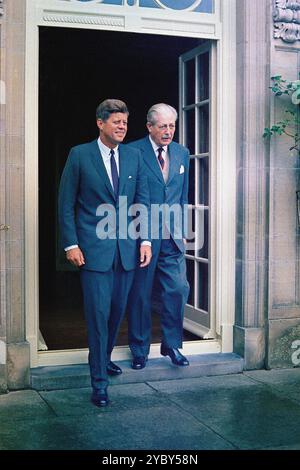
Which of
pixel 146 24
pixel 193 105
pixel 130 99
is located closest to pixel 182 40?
pixel 193 105

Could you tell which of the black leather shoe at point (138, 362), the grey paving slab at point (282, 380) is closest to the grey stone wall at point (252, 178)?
the grey paving slab at point (282, 380)

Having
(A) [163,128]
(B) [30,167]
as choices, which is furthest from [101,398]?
(A) [163,128]

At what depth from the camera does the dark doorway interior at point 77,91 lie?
9484 millimetres

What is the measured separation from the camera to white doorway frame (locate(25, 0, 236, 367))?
5570mm

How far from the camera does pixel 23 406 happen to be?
16.6 ft

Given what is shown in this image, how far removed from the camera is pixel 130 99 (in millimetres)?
10586

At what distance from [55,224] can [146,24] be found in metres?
5.44

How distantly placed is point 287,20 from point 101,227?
2.37 metres

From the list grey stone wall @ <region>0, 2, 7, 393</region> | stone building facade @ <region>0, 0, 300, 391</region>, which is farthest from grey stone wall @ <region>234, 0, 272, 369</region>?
grey stone wall @ <region>0, 2, 7, 393</region>

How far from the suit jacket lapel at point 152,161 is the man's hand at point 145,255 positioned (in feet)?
2.01

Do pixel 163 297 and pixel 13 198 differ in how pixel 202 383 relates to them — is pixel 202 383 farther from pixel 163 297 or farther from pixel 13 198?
pixel 13 198

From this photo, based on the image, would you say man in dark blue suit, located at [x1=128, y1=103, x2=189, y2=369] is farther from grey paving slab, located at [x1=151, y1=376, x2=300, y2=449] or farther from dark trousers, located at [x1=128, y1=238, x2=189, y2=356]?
grey paving slab, located at [x1=151, y1=376, x2=300, y2=449]

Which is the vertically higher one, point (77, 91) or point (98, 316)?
point (77, 91)

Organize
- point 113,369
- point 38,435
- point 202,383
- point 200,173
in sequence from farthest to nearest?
point 200,173, point 202,383, point 113,369, point 38,435
